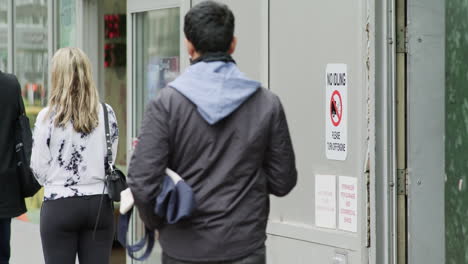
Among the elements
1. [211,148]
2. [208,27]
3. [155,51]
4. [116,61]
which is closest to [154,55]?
[155,51]

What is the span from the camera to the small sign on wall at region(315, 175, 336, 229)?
18.8 ft

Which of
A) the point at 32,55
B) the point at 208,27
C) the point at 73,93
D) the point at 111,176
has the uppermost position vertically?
the point at 32,55

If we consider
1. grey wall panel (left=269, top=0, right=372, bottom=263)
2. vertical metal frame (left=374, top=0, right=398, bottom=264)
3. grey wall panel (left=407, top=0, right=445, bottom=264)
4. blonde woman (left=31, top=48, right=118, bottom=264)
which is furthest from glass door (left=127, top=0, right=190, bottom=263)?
grey wall panel (left=407, top=0, right=445, bottom=264)

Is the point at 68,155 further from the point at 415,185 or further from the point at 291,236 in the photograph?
the point at 415,185

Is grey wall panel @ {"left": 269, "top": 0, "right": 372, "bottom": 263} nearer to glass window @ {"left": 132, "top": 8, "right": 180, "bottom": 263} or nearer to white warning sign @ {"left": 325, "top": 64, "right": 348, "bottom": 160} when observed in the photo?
white warning sign @ {"left": 325, "top": 64, "right": 348, "bottom": 160}

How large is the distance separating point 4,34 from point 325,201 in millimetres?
5750

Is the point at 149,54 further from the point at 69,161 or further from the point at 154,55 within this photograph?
the point at 69,161

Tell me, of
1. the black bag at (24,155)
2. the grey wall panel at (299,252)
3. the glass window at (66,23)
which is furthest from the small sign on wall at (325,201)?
the glass window at (66,23)

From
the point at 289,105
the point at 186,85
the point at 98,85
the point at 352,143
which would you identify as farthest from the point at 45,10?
the point at 186,85

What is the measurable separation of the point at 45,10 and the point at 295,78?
4.31 meters

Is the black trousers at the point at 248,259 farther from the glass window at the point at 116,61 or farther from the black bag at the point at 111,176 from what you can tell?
the glass window at the point at 116,61

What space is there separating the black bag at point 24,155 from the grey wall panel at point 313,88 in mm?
1609

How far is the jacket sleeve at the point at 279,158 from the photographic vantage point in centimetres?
362

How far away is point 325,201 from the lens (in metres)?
5.81
